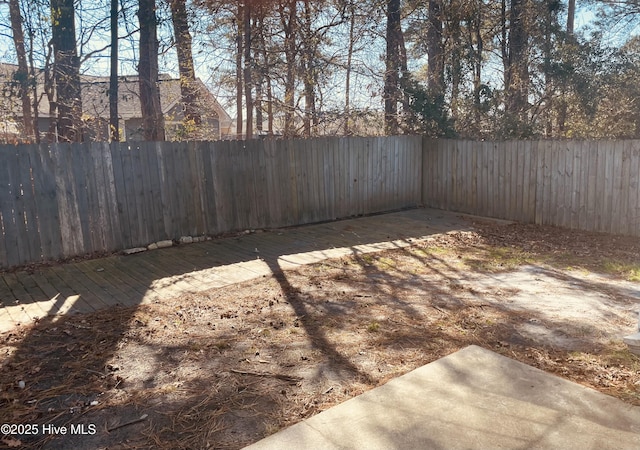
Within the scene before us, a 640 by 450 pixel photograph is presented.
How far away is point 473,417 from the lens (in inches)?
89.8

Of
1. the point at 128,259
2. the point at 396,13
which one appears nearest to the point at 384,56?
the point at 396,13

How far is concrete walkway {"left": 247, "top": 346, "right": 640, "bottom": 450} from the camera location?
209cm

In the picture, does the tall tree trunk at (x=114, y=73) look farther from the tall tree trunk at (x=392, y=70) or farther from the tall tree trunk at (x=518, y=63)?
the tall tree trunk at (x=518, y=63)

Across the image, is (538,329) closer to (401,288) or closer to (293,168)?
(401,288)

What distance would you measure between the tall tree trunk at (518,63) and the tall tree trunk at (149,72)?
7.59 metres

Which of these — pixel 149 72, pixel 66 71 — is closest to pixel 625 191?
pixel 149 72

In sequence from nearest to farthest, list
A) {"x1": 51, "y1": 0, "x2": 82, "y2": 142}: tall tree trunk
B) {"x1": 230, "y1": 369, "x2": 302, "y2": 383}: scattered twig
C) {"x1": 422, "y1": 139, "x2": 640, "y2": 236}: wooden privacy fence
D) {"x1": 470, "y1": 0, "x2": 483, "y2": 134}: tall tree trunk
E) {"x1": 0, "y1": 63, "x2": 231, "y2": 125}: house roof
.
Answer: {"x1": 230, "y1": 369, "x2": 302, "y2": 383}: scattered twig, {"x1": 422, "y1": 139, "x2": 640, "y2": 236}: wooden privacy fence, {"x1": 51, "y1": 0, "x2": 82, "y2": 142}: tall tree trunk, {"x1": 0, "y1": 63, "x2": 231, "y2": 125}: house roof, {"x1": 470, "y1": 0, "x2": 483, "y2": 134}: tall tree trunk

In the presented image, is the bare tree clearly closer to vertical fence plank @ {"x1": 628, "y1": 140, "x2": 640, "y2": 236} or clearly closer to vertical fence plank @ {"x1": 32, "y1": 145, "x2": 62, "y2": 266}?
vertical fence plank @ {"x1": 628, "y1": 140, "x2": 640, "y2": 236}

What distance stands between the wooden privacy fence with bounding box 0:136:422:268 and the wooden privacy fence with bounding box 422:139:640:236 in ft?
3.34

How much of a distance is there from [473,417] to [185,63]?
9936 mm

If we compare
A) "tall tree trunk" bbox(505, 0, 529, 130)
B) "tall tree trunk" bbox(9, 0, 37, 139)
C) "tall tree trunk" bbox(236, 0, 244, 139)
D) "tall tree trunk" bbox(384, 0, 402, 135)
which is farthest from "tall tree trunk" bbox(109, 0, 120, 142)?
"tall tree trunk" bbox(505, 0, 529, 130)

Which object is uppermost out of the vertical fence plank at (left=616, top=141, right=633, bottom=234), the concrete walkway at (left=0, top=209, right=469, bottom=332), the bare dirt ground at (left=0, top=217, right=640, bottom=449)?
the vertical fence plank at (left=616, top=141, right=633, bottom=234)

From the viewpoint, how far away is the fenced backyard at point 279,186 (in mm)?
5691

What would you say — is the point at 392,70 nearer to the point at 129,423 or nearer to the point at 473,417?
the point at 473,417
